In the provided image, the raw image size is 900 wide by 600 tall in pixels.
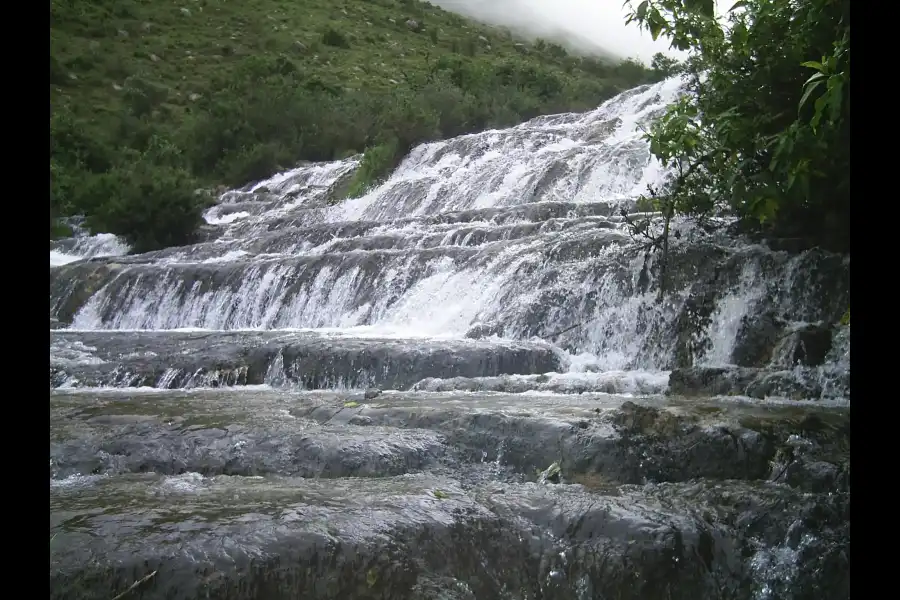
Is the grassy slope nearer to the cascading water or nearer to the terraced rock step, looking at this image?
the cascading water

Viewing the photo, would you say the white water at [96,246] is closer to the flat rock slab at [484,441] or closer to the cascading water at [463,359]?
the cascading water at [463,359]

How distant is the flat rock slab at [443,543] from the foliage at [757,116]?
1.62 m

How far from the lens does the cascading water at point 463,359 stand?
8.86 feet

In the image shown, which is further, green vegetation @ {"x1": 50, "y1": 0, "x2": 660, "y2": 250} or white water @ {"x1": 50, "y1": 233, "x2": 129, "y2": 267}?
green vegetation @ {"x1": 50, "y1": 0, "x2": 660, "y2": 250}

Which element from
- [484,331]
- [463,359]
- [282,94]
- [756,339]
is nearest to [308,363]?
[463,359]

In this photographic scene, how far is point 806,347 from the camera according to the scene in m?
4.51

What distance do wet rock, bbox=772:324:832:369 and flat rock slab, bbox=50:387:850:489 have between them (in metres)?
1.03

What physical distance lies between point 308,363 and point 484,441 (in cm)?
268

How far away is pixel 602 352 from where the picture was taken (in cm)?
565

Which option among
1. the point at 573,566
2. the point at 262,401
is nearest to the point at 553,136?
the point at 262,401

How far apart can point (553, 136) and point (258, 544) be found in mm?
13045

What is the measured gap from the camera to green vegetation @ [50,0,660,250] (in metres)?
13.4

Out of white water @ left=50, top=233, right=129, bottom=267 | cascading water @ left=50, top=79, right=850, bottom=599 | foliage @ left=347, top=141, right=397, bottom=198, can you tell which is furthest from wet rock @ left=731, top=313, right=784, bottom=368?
white water @ left=50, top=233, right=129, bottom=267

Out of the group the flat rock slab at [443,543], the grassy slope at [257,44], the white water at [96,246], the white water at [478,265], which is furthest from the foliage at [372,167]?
the flat rock slab at [443,543]
